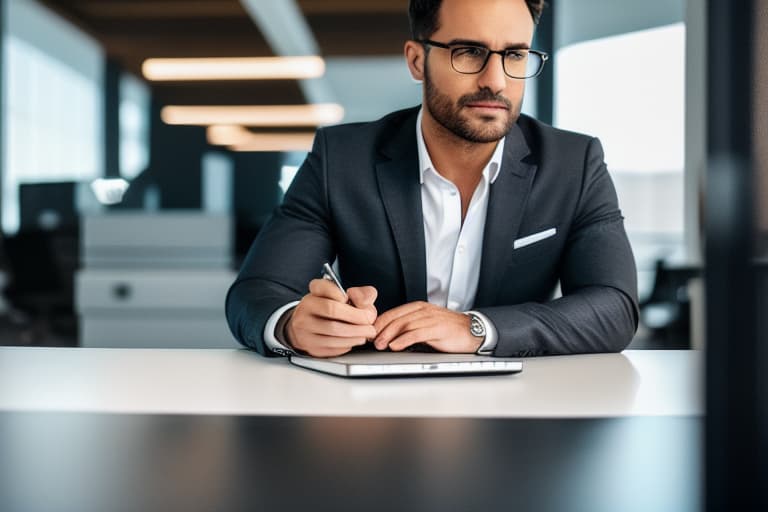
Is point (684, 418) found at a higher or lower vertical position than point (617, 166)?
lower

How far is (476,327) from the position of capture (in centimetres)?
125

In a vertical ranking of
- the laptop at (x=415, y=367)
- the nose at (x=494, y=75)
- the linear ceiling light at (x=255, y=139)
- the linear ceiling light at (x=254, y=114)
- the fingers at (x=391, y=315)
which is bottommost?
the laptop at (x=415, y=367)

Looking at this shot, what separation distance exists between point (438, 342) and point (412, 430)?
0.46 meters

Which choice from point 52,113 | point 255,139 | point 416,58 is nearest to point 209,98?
point 255,139

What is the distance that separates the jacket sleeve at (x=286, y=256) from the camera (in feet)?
4.72

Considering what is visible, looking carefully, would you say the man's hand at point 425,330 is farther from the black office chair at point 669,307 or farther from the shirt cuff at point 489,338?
the black office chair at point 669,307

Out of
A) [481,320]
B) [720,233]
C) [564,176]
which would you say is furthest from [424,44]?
[720,233]

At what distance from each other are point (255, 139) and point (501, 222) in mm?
3505

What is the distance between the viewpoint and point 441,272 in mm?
1862

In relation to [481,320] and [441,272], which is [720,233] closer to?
[481,320]

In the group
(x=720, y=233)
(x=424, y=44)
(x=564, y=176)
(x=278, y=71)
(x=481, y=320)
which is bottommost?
(x=481, y=320)

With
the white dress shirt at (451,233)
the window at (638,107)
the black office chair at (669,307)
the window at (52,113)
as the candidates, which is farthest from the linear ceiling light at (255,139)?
the white dress shirt at (451,233)

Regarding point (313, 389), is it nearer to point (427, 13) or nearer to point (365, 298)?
point (365, 298)

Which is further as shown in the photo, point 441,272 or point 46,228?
point 46,228
